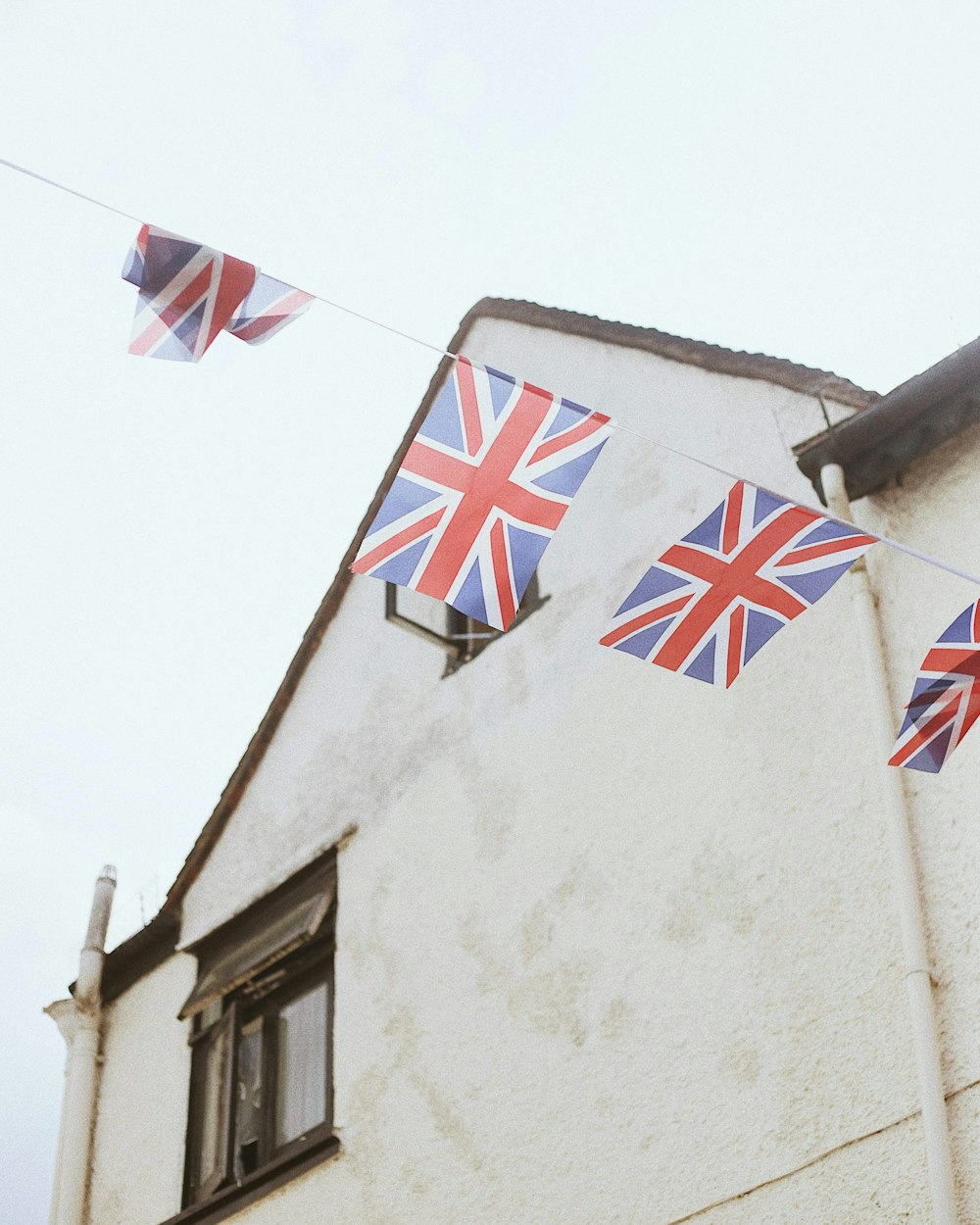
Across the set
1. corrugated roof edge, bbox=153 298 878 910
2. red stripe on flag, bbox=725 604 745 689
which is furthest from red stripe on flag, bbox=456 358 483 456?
corrugated roof edge, bbox=153 298 878 910

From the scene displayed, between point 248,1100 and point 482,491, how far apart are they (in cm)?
444

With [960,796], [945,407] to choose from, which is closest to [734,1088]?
[960,796]

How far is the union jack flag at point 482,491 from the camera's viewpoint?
15.5 ft

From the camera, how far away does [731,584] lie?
4.90 m

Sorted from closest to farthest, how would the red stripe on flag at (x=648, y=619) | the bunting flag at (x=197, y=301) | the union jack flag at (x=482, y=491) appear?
1. the union jack flag at (x=482, y=491)
2. the bunting flag at (x=197, y=301)
3. the red stripe on flag at (x=648, y=619)

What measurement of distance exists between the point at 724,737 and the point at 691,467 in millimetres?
1470

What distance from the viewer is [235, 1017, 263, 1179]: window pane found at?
768 cm

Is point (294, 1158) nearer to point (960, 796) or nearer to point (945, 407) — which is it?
point (960, 796)

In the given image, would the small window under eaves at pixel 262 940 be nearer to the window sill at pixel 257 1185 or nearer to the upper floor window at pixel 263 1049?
the upper floor window at pixel 263 1049

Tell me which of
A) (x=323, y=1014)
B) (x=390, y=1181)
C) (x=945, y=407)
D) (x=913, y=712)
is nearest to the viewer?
(x=913, y=712)

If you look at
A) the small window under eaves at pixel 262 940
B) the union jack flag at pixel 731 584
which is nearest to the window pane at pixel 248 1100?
the small window under eaves at pixel 262 940

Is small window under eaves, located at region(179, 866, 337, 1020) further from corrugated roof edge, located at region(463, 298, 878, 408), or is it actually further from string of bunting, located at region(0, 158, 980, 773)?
string of bunting, located at region(0, 158, 980, 773)

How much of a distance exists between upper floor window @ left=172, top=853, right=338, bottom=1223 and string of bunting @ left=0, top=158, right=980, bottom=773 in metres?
3.54

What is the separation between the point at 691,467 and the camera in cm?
687
